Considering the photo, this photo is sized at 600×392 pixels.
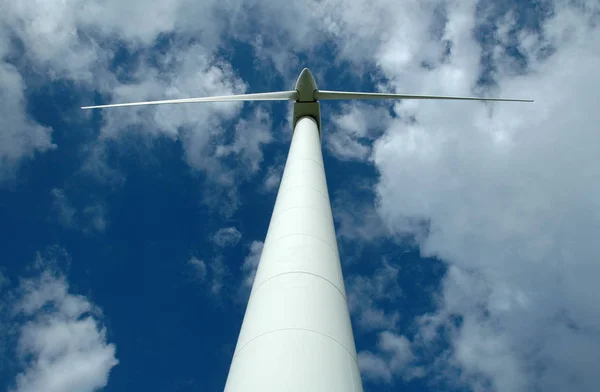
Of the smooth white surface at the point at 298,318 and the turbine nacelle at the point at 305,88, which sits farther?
the turbine nacelle at the point at 305,88

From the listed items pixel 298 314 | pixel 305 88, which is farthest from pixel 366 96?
pixel 298 314

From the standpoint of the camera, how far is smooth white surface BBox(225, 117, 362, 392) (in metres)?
7.37

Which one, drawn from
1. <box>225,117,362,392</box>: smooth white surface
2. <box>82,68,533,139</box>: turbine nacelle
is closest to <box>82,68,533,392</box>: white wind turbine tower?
<box>225,117,362,392</box>: smooth white surface

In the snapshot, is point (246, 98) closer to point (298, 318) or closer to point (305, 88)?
point (305, 88)

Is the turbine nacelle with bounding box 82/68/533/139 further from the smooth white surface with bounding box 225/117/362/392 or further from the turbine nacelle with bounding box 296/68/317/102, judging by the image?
the smooth white surface with bounding box 225/117/362/392

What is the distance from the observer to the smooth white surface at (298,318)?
7367 mm

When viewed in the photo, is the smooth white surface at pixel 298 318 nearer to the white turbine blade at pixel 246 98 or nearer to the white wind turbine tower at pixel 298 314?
the white wind turbine tower at pixel 298 314

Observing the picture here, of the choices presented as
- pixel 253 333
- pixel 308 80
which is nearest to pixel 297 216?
pixel 253 333

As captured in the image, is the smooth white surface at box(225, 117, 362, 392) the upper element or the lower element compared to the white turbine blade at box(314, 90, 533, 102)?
lower

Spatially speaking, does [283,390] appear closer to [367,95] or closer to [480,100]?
[367,95]

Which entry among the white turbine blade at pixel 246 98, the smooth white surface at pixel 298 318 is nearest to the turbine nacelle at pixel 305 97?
the white turbine blade at pixel 246 98

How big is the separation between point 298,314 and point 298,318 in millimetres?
119

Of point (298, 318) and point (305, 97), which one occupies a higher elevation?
point (305, 97)

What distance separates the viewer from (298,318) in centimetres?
852
